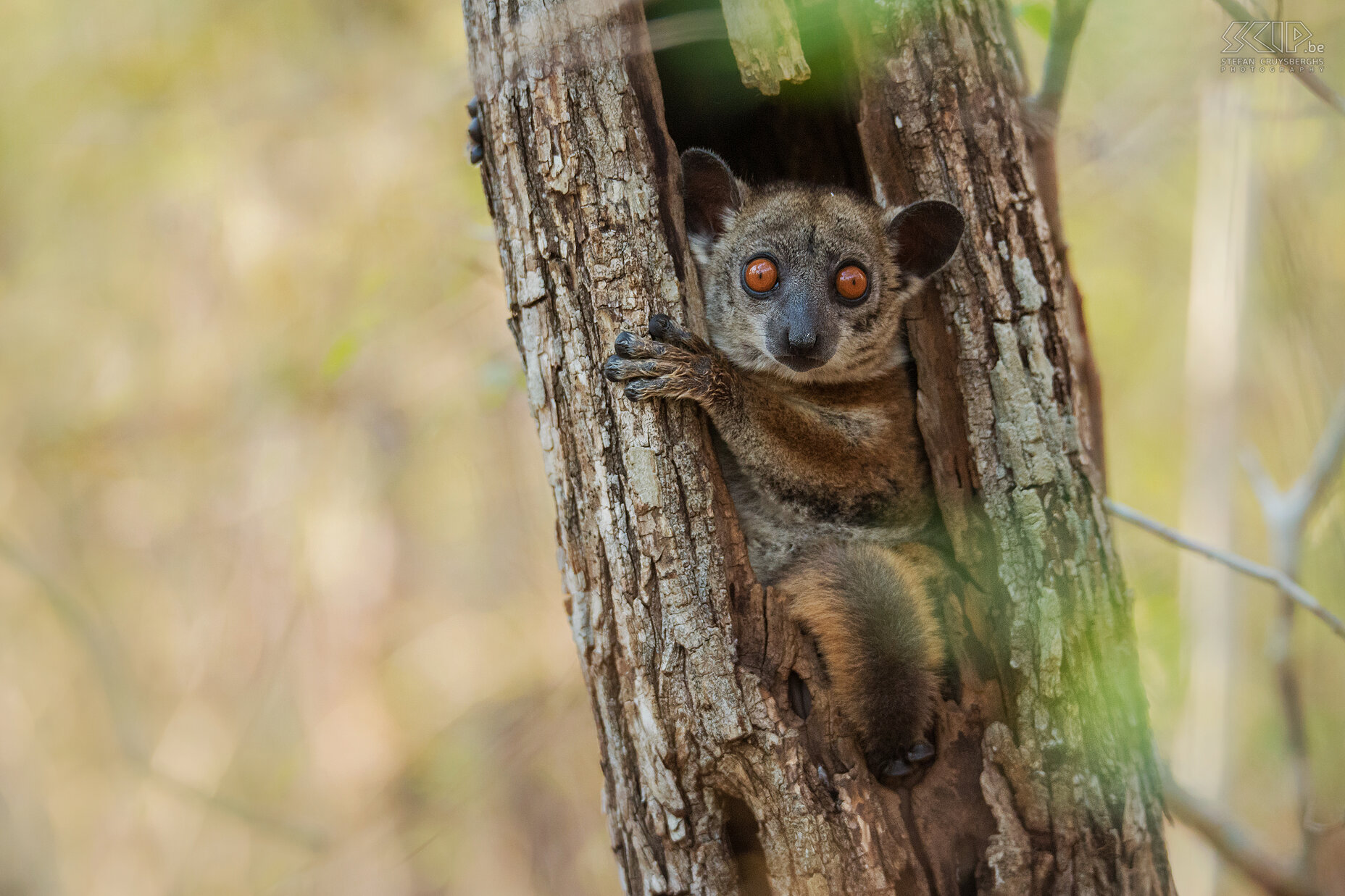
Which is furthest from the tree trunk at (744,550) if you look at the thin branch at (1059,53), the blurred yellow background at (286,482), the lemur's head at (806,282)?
the blurred yellow background at (286,482)

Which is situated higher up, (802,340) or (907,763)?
(802,340)

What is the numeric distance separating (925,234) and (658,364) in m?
1.14

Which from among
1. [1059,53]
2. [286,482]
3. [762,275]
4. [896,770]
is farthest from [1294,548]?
[286,482]

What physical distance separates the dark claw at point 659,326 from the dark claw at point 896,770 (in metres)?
1.65

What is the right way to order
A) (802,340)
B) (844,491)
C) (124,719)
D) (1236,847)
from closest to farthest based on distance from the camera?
(802,340), (844,491), (1236,847), (124,719)

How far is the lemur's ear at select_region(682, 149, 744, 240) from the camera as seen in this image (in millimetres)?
3674

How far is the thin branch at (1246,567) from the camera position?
3.24 metres

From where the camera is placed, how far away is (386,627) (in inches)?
307

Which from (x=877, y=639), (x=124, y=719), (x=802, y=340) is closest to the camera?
(x=877, y=639)

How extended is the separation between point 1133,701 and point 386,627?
6226mm

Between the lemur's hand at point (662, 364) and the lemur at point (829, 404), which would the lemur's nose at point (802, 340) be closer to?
the lemur at point (829, 404)

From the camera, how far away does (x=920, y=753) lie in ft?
10.2

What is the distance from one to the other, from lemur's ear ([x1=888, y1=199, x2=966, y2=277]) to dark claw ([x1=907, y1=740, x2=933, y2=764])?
164 cm

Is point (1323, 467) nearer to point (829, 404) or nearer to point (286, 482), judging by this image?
point (829, 404)
